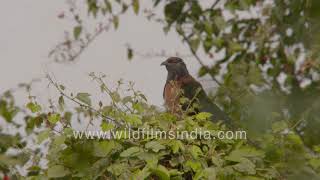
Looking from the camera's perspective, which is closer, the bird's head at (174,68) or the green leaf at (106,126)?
the green leaf at (106,126)

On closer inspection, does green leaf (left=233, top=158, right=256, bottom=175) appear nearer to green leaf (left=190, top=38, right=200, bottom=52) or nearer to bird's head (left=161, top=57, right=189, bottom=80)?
green leaf (left=190, top=38, right=200, bottom=52)

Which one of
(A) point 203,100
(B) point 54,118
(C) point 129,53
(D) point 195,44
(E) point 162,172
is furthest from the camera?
(C) point 129,53

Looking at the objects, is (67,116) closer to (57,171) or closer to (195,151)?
(57,171)

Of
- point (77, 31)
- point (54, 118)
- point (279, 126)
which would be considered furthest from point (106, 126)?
point (77, 31)

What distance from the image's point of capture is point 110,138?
2.29 meters

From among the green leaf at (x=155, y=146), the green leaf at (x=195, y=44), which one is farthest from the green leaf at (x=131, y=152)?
the green leaf at (x=195, y=44)

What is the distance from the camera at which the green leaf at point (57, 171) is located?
2146 millimetres

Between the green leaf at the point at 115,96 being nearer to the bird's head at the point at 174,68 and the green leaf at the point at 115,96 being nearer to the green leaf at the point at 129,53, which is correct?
the green leaf at the point at 129,53

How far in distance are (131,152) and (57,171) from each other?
31 centimetres

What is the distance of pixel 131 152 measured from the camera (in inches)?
83.9

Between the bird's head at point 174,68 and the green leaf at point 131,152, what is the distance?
3.77 meters

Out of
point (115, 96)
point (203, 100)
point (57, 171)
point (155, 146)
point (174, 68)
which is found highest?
point (174, 68)

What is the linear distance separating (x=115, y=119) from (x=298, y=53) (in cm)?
209

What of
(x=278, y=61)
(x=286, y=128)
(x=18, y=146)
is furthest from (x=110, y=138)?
(x=278, y=61)
